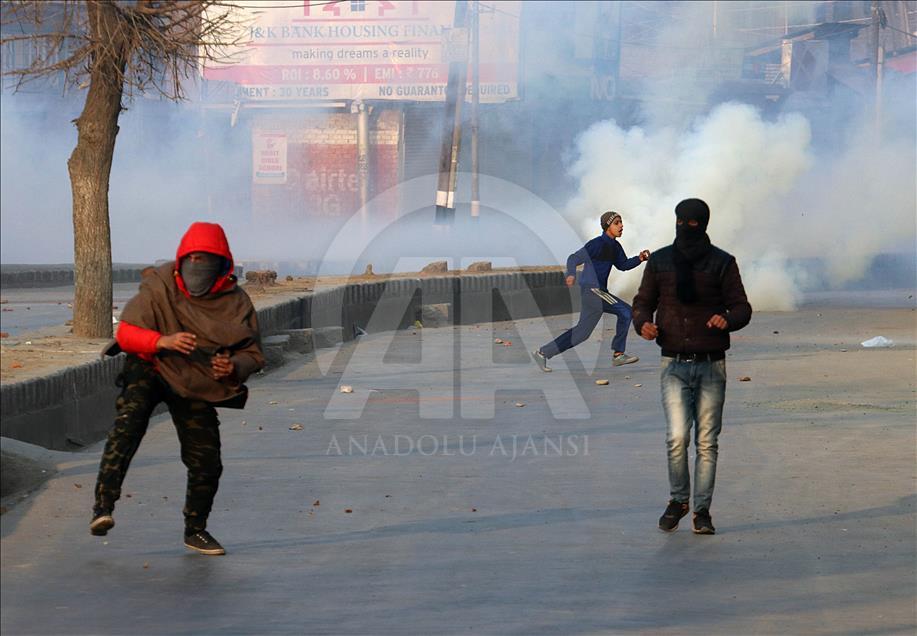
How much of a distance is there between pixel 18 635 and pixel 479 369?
10899 millimetres

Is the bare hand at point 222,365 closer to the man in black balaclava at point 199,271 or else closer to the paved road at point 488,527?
the man in black balaclava at point 199,271

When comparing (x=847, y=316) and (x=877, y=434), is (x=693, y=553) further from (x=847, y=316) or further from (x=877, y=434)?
(x=847, y=316)

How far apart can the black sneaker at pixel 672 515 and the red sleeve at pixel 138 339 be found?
109 inches

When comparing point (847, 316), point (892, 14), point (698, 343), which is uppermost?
point (892, 14)

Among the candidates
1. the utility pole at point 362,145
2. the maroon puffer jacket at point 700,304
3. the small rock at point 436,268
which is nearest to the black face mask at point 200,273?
the maroon puffer jacket at point 700,304

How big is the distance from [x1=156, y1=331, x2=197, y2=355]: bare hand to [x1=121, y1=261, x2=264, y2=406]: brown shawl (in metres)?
0.12

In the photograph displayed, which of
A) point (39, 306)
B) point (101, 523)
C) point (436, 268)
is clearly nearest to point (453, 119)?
point (436, 268)

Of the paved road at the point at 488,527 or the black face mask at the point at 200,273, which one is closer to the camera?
the paved road at the point at 488,527

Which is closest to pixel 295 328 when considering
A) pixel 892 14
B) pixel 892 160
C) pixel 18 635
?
pixel 18 635

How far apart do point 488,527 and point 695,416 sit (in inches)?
47.6

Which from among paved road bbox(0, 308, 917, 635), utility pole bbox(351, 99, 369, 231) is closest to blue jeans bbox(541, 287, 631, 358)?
paved road bbox(0, 308, 917, 635)

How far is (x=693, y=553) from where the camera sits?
720cm

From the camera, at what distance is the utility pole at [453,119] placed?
35.6 m

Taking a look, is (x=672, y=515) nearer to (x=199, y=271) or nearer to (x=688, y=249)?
(x=688, y=249)
